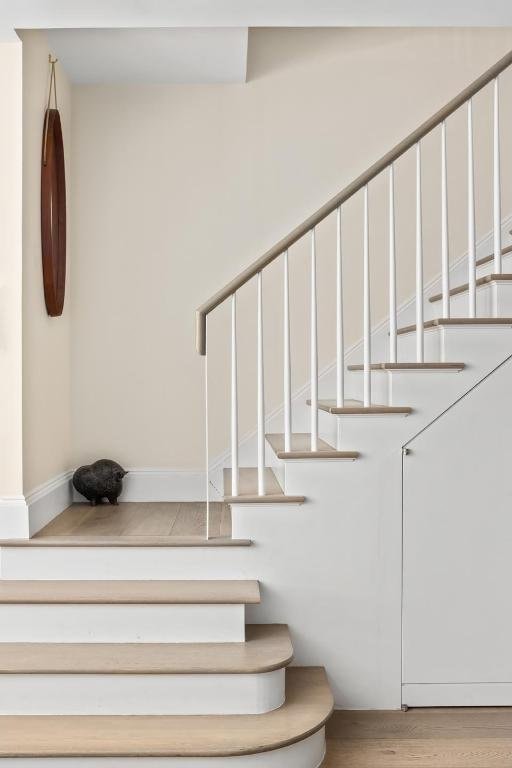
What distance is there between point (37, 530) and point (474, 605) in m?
1.94

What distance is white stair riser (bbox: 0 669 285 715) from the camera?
2627 millimetres

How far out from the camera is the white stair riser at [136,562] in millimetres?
3061

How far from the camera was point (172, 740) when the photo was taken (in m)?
2.46

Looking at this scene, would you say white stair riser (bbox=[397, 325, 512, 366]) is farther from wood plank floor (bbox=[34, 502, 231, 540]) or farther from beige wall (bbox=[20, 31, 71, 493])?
beige wall (bbox=[20, 31, 71, 493])

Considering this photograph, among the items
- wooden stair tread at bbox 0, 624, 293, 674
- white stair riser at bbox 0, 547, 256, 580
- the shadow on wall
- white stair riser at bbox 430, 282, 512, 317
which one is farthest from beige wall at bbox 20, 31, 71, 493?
white stair riser at bbox 430, 282, 512, 317

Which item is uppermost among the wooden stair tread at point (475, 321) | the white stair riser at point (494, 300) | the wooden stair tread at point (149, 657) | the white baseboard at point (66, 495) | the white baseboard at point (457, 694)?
the white stair riser at point (494, 300)

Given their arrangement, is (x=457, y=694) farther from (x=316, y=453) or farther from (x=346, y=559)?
(x=316, y=453)

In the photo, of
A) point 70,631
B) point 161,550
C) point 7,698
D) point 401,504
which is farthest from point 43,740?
point 401,504

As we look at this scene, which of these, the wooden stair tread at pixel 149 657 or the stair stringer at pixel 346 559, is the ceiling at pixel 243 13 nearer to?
the stair stringer at pixel 346 559

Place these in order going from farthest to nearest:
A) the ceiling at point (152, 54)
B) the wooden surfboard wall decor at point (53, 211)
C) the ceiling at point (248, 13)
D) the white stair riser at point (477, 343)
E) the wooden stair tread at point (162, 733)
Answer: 1. the ceiling at point (152, 54)
2. the wooden surfboard wall decor at point (53, 211)
3. the white stair riser at point (477, 343)
4. the ceiling at point (248, 13)
5. the wooden stair tread at point (162, 733)

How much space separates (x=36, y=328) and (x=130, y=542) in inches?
45.6

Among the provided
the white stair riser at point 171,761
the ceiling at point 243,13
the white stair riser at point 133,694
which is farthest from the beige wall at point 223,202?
the white stair riser at point 171,761

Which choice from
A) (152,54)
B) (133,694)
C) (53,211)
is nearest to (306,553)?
(133,694)

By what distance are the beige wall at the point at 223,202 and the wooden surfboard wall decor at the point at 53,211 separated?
0.34 meters
